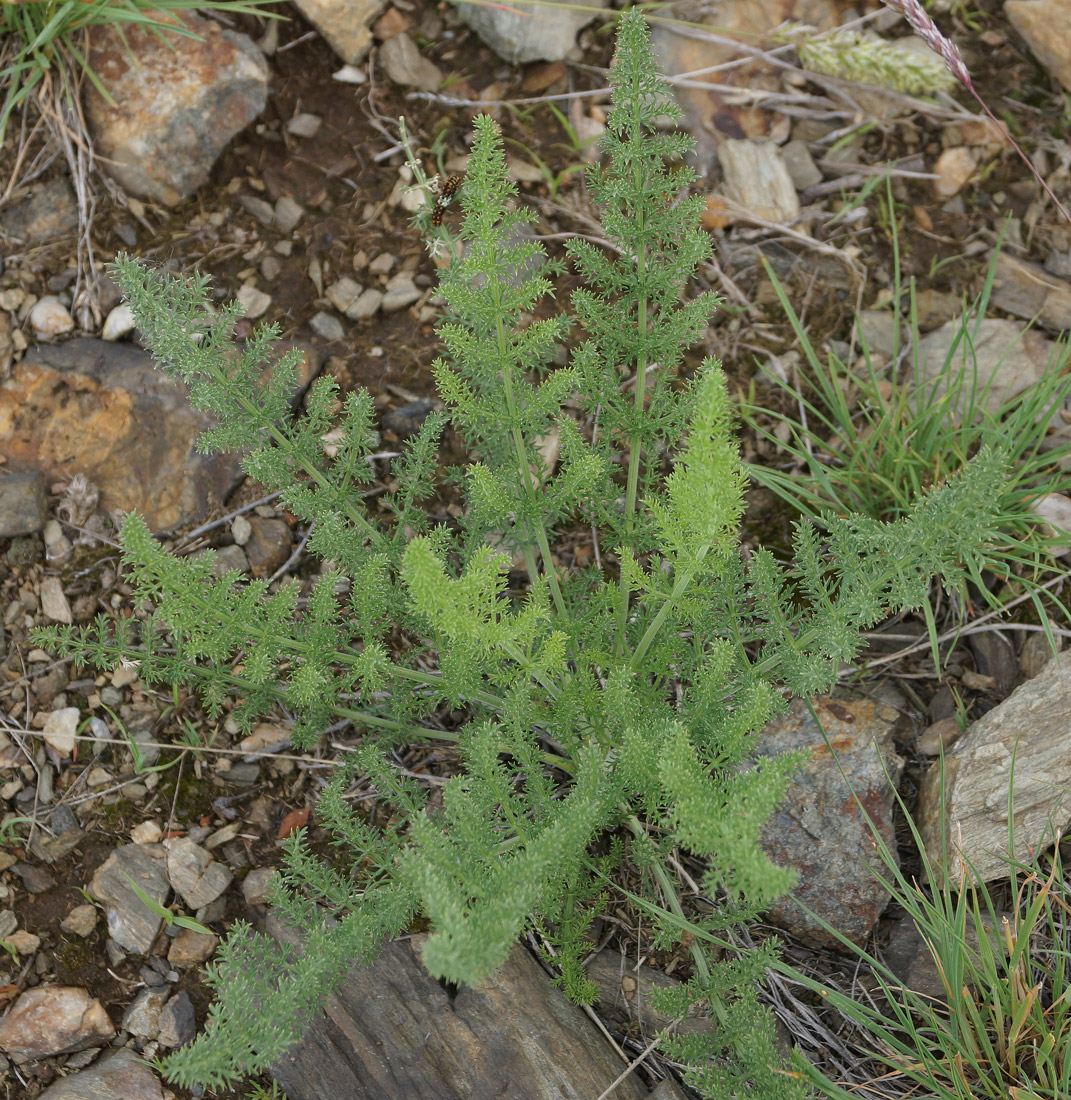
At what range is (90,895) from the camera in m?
2.85

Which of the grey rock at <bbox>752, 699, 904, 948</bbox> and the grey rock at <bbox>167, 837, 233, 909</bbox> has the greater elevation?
the grey rock at <bbox>752, 699, 904, 948</bbox>

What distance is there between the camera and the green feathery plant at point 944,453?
9.97 feet

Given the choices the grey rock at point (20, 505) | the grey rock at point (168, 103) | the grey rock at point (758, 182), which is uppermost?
the grey rock at point (758, 182)

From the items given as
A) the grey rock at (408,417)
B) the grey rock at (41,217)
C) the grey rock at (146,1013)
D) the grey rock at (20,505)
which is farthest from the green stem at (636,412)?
the grey rock at (41,217)

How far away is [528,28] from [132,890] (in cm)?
341

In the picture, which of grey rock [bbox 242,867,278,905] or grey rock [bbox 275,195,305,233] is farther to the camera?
grey rock [bbox 275,195,305,233]

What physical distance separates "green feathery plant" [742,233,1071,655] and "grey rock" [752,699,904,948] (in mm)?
595

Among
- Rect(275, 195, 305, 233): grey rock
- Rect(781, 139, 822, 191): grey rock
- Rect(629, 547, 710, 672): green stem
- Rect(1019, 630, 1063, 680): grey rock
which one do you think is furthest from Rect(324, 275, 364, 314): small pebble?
Rect(1019, 630, 1063, 680): grey rock

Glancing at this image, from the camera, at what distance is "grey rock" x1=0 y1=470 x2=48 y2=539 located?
3.23 metres

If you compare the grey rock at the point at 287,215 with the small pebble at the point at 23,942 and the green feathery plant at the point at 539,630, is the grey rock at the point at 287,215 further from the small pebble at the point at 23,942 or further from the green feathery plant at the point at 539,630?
the small pebble at the point at 23,942

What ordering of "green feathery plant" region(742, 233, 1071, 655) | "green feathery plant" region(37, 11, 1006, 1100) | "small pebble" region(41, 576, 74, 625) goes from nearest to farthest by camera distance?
"green feathery plant" region(37, 11, 1006, 1100) < "green feathery plant" region(742, 233, 1071, 655) < "small pebble" region(41, 576, 74, 625)

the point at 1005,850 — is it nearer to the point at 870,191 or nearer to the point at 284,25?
the point at 870,191

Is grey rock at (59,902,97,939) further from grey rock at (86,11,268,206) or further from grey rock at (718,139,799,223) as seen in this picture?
grey rock at (718,139,799,223)

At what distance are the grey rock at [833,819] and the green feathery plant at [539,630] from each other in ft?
0.89
